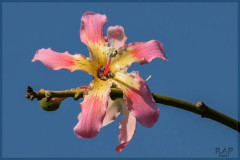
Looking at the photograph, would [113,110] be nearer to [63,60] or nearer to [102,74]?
[102,74]

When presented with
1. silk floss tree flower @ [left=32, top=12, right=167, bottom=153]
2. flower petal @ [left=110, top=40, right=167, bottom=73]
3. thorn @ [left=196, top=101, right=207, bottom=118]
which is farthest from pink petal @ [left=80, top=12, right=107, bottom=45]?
thorn @ [left=196, top=101, right=207, bottom=118]

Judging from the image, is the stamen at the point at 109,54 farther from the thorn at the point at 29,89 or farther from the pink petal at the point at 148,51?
the thorn at the point at 29,89

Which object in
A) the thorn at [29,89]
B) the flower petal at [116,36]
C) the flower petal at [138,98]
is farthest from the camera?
the flower petal at [116,36]

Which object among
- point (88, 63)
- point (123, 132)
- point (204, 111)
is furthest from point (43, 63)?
point (204, 111)

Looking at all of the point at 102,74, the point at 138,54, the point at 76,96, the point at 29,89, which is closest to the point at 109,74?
the point at 102,74

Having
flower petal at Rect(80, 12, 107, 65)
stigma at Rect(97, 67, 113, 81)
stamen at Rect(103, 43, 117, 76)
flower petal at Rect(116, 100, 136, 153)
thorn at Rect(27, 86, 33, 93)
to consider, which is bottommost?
flower petal at Rect(116, 100, 136, 153)

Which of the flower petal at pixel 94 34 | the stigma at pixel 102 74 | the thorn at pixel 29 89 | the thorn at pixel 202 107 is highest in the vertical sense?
the flower petal at pixel 94 34

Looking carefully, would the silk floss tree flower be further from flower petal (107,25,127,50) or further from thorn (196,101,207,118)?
thorn (196,101,207,118)

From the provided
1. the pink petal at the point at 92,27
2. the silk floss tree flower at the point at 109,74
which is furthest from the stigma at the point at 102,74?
the pink petal at the point at 92,27
